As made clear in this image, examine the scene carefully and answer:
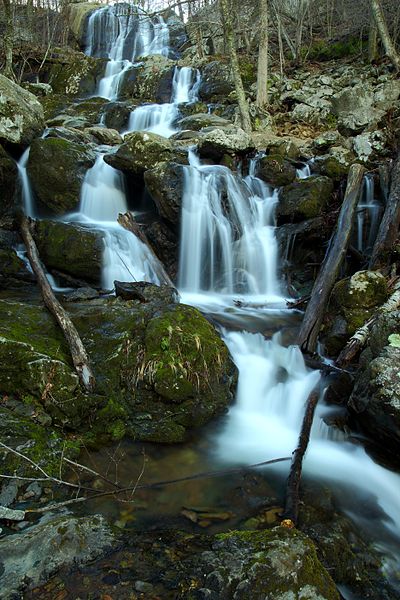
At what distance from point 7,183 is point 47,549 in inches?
304

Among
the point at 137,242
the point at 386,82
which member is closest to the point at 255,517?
the point at 137,242

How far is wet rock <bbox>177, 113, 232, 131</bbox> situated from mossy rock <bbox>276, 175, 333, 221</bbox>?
5.75 metres

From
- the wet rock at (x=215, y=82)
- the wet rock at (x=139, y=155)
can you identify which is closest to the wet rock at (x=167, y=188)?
the wet rock at (x=139, y=155)

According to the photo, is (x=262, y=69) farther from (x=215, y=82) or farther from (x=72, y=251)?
(x=72, y=251)

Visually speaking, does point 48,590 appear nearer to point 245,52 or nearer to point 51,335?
point 51,335

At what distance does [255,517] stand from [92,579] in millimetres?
1470

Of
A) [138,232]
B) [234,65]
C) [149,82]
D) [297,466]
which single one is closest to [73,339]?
[297,466]

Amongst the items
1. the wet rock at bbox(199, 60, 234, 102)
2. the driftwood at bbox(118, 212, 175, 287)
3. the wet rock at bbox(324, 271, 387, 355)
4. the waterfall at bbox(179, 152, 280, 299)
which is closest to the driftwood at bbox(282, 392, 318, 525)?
the wet rock at bbox(324, 271, 387, 355)

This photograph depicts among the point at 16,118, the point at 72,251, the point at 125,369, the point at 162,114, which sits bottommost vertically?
the point at 125,369

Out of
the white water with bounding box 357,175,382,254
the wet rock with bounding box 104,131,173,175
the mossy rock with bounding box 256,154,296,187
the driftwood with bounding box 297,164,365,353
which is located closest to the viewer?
the driftwood with bounding box 297,164,365,353

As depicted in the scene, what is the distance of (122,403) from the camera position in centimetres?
439

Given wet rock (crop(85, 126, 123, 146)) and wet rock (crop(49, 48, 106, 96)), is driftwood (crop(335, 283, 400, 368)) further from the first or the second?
wet rock (crop(49, 48, 106, 96))

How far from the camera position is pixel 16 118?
9023 millimetres

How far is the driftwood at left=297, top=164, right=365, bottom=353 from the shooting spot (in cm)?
605
